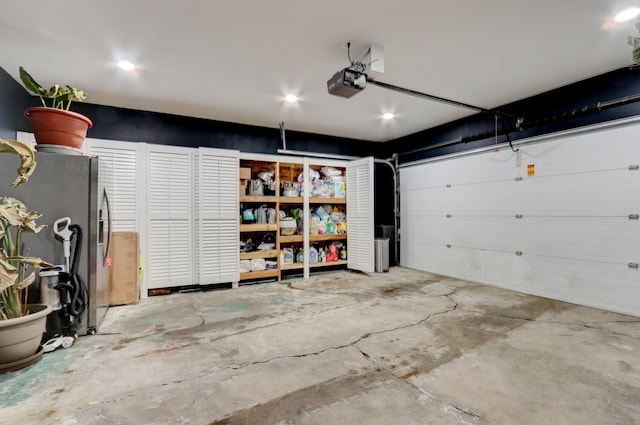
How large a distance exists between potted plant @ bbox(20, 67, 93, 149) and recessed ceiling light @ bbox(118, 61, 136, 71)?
61cm

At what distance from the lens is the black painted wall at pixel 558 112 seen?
11.4ft

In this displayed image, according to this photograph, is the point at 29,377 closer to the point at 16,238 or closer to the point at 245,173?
the point at 16,238

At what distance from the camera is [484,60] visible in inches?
129

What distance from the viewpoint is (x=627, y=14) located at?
2.52 meters

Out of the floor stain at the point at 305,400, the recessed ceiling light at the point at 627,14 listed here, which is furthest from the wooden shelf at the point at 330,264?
the recessed ceiling light at the point at 627,14

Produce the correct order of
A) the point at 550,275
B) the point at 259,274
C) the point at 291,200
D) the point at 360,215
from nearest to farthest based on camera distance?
the point at 550,275
the point at 259,274
the point at 291,200
the point at 360,215

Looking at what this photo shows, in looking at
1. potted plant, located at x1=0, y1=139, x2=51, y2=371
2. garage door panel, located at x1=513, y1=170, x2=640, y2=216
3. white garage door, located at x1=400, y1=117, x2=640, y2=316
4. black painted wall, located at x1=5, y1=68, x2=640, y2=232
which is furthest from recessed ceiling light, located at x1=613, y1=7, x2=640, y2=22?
potted plant, located at x1=0, y1=139, x2=51, y2=371

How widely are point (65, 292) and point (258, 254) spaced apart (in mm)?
2734

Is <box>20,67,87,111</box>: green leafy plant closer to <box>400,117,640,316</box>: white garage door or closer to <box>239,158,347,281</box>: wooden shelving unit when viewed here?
<box>239,158,347,281</box>: wooden shelving unit

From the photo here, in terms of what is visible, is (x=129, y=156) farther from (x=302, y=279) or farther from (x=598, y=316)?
(x=598, y=316)

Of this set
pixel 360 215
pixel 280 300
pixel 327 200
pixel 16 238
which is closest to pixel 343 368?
pixel 280 300

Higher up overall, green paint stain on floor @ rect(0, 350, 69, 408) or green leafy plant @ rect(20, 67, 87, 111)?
green leafy plant @ rect(20, 67, 87, 111)

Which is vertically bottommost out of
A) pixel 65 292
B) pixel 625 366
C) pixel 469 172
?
pixel 625 366

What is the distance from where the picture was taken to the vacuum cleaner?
266 cm
